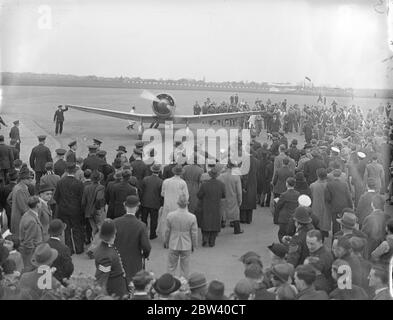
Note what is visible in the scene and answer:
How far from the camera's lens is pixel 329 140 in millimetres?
12242

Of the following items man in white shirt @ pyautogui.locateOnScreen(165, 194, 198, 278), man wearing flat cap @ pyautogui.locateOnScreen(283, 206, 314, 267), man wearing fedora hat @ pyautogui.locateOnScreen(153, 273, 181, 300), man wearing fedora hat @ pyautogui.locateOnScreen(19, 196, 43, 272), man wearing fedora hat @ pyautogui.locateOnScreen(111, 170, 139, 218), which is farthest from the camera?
man wearing fedora hat @ pyautogui.locateOnScreen(111, 170, 139, 218)

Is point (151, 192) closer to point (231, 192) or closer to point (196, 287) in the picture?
point (231, 192)

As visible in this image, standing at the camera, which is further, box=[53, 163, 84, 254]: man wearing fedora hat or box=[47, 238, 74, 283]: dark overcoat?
box=[53, 163, 84, 254]: man wearing fedora hat

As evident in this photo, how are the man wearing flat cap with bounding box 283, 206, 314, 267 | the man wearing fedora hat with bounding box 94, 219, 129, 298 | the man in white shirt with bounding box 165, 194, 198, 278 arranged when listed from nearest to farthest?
the man wearing fedora hat with bounding box 94, 219, 129, 298, the man wearing flat cap with bounding box 283, 206, 314, 267, the man in white shirt with bounding box 165, 194, 198, 278

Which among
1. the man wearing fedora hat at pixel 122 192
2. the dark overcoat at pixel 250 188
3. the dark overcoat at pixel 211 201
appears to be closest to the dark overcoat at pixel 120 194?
the man wearing fedora hat at pixel 122 192

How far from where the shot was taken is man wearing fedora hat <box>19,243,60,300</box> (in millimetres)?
4246

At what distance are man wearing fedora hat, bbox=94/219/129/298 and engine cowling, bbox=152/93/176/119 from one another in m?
14.3

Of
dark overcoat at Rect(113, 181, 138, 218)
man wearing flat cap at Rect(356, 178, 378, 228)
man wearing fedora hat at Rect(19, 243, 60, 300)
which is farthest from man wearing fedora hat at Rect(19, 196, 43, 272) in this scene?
man wearing flat cap at Rect(356, 178, 378, 228)

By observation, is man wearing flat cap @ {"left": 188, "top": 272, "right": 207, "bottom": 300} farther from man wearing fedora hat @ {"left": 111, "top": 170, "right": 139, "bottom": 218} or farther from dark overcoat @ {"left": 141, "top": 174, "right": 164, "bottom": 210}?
dark overcoat @ {"left": 141, "top": 174, "right": 164, "bottom": 210}

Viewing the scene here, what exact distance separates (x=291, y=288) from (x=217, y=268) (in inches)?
124

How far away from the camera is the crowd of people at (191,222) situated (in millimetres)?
4184

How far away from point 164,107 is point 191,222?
12987 millimetres

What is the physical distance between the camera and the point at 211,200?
26.3ft

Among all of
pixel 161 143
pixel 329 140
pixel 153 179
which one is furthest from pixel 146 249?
pixel 161 143
